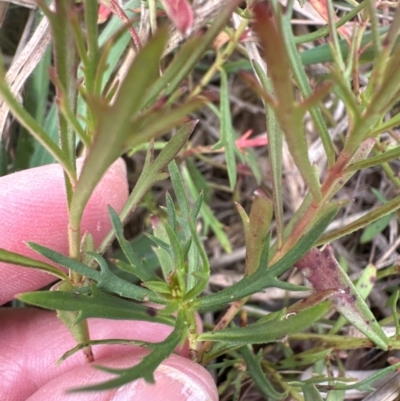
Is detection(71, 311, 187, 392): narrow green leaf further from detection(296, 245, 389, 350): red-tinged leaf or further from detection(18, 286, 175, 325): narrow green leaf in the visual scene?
detection(296, 245, 389, 350): red-tinged leaf

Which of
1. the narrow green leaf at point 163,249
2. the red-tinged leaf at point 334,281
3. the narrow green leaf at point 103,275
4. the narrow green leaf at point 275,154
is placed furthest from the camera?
the narrow green leaf at point 163,249

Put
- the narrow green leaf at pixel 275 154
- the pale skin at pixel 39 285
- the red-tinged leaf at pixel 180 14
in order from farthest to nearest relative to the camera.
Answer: the pale skin at pixel 39 285, the narrow green leaf at pixel 275 154, the red-tinged leaf at pixel 180 14

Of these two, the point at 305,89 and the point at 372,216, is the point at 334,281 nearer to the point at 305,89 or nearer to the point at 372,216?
the point at 372,216

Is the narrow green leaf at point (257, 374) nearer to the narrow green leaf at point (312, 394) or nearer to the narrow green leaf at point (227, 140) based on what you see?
the narrow green leaf at point (312, 394)

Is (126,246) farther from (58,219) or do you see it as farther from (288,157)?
(288,157)

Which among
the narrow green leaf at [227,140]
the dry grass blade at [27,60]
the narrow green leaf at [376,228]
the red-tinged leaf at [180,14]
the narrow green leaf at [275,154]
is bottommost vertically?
the narrow green leaf at [376,228]

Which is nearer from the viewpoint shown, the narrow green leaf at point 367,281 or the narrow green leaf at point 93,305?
the narrow green leaf at point 93,305

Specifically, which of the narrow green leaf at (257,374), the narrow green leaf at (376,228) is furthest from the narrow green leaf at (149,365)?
the narrow green leaf at (376,228)

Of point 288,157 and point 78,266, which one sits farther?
point 288,157

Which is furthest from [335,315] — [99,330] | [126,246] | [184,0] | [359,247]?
[184,0]
